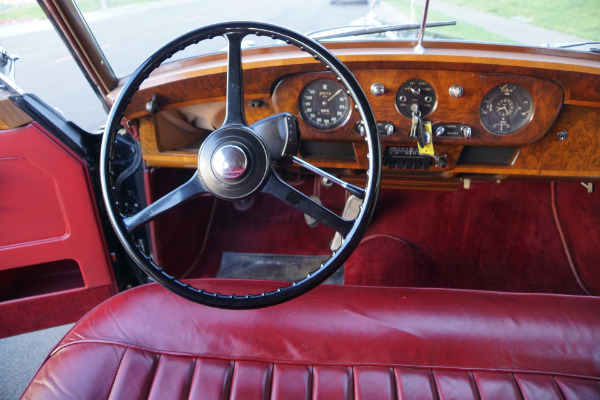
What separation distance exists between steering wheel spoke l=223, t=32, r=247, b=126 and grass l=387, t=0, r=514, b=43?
83 centimetres

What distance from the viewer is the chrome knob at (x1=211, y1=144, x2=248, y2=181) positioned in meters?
1.13

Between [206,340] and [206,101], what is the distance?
0.95 meters

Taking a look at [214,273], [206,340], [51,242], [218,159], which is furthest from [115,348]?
[214,273]

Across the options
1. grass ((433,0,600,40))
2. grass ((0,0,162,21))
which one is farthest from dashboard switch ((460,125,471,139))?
grass ((0,0,162,21))

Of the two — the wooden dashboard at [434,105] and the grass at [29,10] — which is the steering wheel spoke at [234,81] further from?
the grass at [29,10]

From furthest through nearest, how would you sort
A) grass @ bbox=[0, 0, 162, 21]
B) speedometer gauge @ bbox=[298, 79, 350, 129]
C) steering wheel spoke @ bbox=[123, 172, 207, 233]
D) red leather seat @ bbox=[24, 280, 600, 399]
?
speedometer gauge @ bbox=[298, 79, 350, 129] → grass @ bbox=[0, 0, 162, 21] → steering wheel spoke @ bbox=[123, 172, 207, 233] → red leather seat @ bbox=[24, 280, 600, 399]

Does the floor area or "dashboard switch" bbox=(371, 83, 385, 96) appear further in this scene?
→ the floor area

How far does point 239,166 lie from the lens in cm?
113

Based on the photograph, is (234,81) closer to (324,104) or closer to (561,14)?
(324,104)

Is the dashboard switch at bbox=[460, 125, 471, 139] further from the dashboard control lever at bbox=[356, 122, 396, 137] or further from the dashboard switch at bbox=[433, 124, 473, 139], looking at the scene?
the dashboard control lever at bbox=[356, 122, 396, 137]

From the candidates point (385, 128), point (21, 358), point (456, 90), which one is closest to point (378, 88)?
point (385, 128)

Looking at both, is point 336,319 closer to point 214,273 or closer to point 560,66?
point 560,66

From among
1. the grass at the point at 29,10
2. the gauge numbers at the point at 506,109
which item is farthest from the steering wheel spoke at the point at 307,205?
the grass at the point at 29,10

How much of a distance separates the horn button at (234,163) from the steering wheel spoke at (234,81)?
0.11 ft
